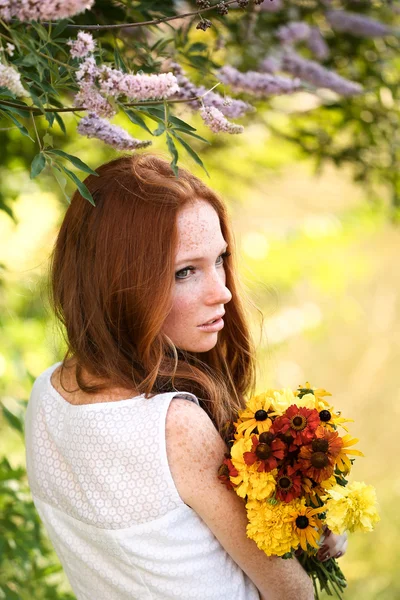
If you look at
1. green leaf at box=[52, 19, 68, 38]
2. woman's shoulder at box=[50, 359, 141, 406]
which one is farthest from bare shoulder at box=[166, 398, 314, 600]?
green leaf at box=[52, 19, 68, 38]

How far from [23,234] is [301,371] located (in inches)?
122

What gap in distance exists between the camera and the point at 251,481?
1255mm

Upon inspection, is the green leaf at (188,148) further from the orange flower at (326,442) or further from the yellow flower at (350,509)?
the yellow flower at (350,509)

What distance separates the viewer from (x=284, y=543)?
1264 mm

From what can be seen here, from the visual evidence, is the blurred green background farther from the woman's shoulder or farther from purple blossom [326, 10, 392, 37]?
purple blossom [326, 10, 392, 37]

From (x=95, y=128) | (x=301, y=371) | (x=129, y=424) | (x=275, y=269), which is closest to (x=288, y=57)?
(x=95, y=128)

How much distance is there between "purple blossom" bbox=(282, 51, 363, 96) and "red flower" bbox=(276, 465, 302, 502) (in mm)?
1140

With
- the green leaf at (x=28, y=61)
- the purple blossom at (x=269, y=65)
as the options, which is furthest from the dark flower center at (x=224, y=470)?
the purple blossom at (x=269, y=65)

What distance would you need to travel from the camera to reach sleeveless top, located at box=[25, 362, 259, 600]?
1262 mm

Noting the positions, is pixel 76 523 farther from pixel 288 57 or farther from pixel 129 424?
pixel 288 57

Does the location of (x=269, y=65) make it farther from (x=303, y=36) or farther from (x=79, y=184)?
(x=79, y=184)

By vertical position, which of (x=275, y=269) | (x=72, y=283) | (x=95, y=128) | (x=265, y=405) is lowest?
(x=275, y=269)

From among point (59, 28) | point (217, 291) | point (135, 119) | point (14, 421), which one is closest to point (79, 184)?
point (135, 119)

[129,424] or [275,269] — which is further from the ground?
[129,424]
